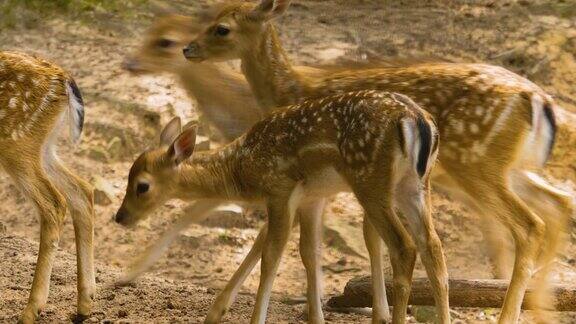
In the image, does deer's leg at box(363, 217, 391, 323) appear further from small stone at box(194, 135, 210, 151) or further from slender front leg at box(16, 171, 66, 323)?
small stone at box(194, 135, 210, 151)

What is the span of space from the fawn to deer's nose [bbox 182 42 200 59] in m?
1.39

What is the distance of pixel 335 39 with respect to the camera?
12.2 m

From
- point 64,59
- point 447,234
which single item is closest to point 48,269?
point 447,234

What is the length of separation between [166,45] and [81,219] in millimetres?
2592

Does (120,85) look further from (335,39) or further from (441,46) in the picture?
(441,46)

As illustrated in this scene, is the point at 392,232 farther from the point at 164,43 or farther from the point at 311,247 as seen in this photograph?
the point at 164,43

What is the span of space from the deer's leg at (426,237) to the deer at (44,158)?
2074 mm

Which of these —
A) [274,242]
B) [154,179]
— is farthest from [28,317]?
[274,242]

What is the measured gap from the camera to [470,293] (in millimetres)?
7836

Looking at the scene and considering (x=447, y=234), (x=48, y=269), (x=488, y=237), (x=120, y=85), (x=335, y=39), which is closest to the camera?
(x=48, y=269)

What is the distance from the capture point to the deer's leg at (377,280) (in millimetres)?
7520

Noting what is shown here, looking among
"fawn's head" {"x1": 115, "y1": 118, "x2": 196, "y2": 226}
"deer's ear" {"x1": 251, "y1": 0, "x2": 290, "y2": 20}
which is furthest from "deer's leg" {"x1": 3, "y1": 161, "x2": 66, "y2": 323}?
"deer's ear" {"x1": 251, "y1": 0, "x2": 290, "y2": 20}

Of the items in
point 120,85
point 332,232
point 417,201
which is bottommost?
point 332,232

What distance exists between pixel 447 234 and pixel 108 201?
289 centimetres
